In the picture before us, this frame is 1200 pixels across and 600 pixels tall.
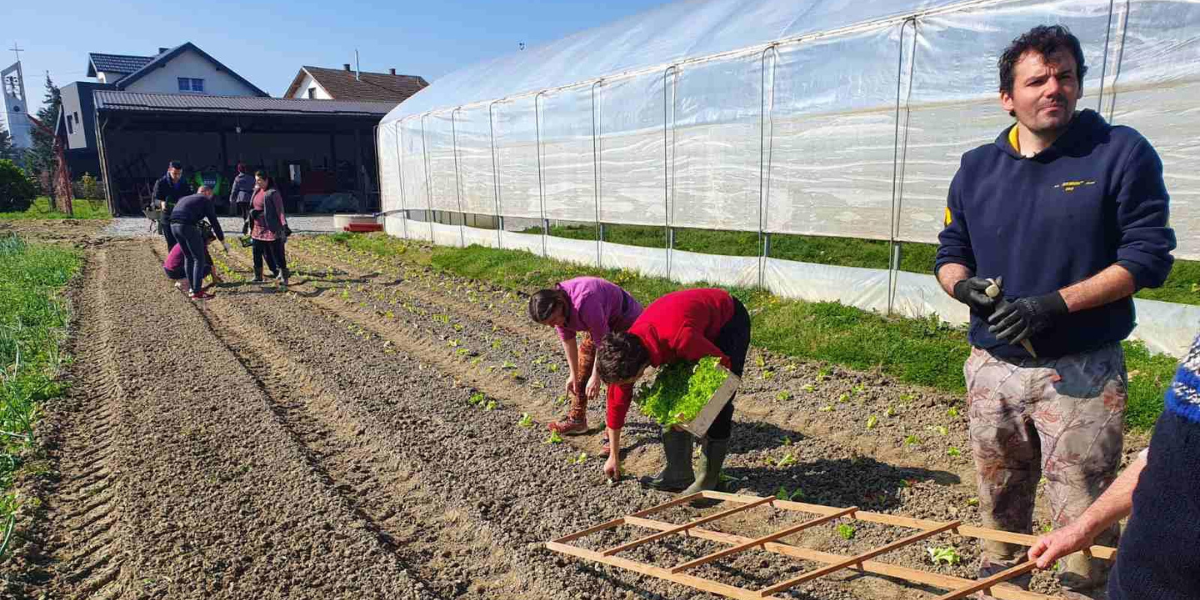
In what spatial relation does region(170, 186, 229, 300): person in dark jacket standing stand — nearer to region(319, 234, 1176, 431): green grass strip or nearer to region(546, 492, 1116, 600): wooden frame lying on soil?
region(319, 234, 1176, 431): green grass strip

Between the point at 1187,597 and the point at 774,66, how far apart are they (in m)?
7.47

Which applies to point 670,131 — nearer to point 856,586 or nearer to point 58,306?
point 856,586

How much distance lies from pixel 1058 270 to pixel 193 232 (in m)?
10.2

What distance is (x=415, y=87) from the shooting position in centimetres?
4109

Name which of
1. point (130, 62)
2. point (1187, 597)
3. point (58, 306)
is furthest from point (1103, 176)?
point (130, 62)

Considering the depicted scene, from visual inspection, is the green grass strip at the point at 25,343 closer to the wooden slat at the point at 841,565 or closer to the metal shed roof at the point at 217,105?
the wooden slat at the point at 841,565

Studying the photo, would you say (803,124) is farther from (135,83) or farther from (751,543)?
(135,83)

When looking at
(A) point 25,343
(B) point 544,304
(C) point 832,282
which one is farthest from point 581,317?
(A) point 25,343

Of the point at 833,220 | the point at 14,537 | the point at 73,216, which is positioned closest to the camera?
the point at 14,537

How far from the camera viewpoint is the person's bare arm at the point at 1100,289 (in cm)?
207

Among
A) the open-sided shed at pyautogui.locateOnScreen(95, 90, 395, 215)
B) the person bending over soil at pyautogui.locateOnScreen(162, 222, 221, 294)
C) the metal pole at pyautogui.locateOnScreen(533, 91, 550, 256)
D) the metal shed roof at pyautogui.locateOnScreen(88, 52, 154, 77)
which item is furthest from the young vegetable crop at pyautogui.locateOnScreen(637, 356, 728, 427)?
the metal shed roof at pyautogui.locateOnScreen(88, 52, 154, 77)

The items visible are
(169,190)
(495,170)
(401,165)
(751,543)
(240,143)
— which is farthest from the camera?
(240,143)

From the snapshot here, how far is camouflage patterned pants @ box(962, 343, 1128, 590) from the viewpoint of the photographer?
7.21ft

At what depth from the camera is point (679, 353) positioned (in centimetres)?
362
